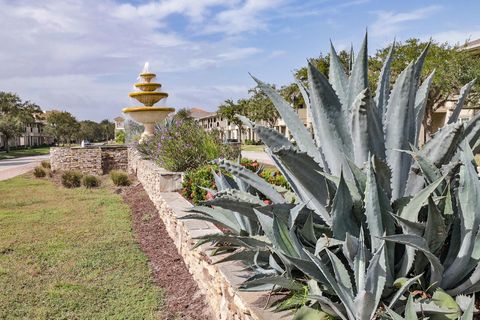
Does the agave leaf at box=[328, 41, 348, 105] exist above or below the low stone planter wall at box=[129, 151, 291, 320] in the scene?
above

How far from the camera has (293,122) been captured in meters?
3.16

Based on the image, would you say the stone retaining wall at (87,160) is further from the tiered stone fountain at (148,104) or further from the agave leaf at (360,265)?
the agave leaf at (360,265)

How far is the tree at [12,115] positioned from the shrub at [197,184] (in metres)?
51.6

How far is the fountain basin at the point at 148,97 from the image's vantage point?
2230 centimetres

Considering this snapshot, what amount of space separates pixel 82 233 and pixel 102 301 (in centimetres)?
364

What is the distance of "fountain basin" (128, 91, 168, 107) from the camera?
22.3 m

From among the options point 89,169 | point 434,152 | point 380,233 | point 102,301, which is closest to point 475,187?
point 434,152

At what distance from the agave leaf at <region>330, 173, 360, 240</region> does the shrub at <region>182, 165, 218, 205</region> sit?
13.8 feet

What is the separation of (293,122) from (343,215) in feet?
2.73

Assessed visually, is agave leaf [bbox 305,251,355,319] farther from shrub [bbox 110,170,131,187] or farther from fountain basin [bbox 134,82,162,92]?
fountain basin [bbox 134,82,162,92]

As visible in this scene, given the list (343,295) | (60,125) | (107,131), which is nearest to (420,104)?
(343,295)

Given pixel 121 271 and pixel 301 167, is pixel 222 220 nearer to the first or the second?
pixel 301 167

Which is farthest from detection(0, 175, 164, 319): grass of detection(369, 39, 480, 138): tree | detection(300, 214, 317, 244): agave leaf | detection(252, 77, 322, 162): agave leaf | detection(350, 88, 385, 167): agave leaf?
detection(369, 39, 480, 138): tree

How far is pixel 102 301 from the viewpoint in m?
4.86
